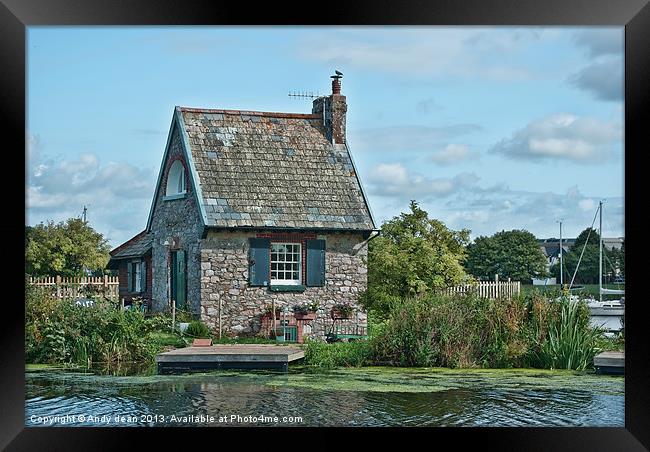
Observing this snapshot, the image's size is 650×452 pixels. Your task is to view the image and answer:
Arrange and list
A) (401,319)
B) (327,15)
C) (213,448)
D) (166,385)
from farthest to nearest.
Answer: (401,319) → (166,385) → (213,448) → (327,15)

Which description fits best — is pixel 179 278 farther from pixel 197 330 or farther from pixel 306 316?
pixel 306 316

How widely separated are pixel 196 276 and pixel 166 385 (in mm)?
1593

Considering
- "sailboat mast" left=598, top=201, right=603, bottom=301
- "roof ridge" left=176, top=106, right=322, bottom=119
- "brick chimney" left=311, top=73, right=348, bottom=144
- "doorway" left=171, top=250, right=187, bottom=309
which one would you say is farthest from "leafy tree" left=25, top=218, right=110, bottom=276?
"sailboat mast" left=598, top=201, right=603, bottom=301

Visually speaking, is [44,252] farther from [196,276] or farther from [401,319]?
[401,319]

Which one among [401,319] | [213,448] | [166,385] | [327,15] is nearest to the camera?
[327,15]

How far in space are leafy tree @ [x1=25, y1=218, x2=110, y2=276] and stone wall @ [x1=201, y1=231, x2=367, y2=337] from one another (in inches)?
52.2

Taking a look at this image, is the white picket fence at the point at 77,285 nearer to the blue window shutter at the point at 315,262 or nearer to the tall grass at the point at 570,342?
the blue window shutter at the point at 315,262

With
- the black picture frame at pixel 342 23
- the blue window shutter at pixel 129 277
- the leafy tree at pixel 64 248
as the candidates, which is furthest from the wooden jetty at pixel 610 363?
the leafy tree at pixel 64 248

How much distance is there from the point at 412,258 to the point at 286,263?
1.56 metres

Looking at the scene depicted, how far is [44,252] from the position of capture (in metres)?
11.4

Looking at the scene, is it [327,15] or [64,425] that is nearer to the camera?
[327,15]

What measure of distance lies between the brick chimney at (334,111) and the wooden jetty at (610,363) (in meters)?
4.08

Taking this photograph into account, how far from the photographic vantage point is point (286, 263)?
471 inches
